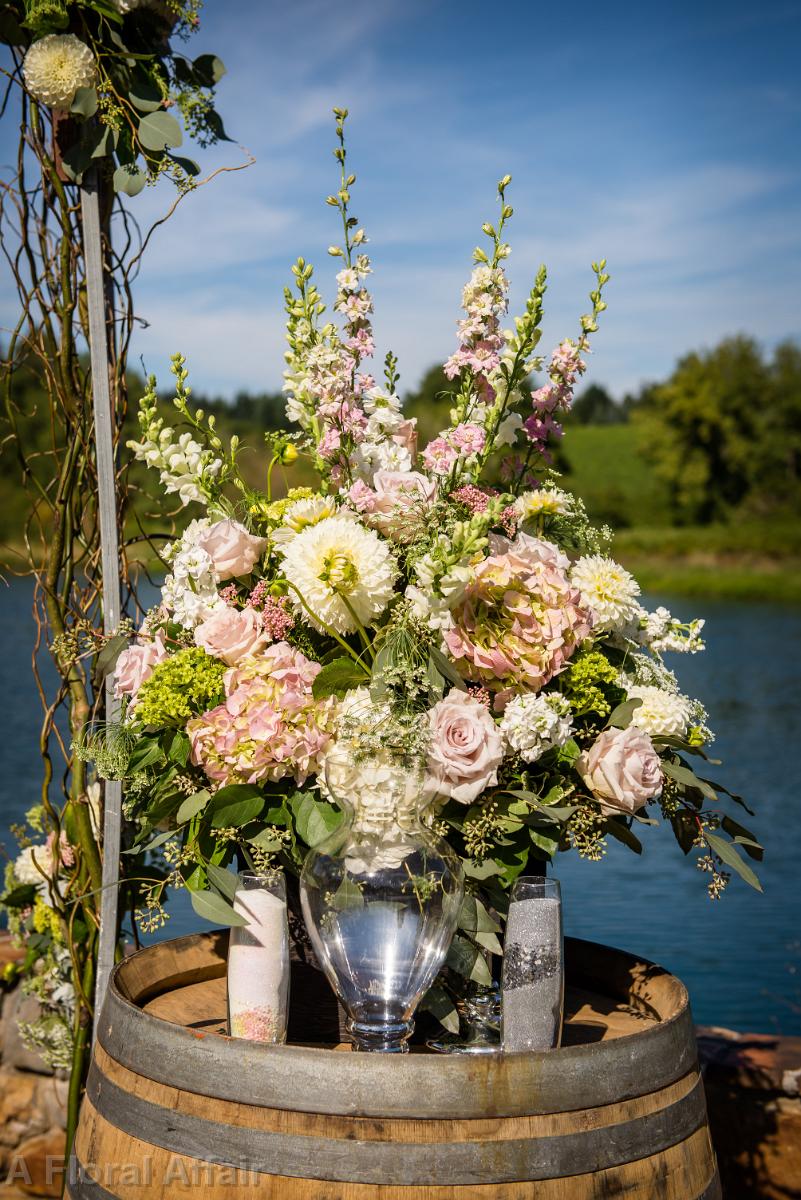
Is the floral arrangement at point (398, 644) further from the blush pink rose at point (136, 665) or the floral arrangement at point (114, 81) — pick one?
the floral arrangement at point (114, 81)

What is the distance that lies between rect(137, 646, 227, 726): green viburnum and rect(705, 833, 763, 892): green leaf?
694 millimetres

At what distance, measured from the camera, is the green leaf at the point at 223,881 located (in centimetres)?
143

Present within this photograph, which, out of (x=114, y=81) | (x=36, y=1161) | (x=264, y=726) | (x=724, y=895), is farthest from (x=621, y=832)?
(x=724, y=895)

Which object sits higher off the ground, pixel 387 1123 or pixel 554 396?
pixel 554 396

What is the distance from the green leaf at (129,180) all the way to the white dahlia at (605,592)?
106 centimetres

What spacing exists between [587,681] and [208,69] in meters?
1.42

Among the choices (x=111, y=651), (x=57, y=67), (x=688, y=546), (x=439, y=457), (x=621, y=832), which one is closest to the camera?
(x=621, y=832)

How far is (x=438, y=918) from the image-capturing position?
130 cm

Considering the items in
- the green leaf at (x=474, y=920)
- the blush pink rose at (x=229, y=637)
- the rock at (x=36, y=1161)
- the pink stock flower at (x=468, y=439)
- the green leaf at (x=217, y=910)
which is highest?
the pink stock flower at (x=468, y=439)

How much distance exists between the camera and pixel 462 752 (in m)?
1.34

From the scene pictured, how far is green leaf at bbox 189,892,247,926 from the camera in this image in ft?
4.56

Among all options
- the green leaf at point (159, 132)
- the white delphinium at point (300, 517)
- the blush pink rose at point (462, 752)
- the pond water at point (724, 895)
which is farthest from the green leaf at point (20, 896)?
the green leaf at point (159, 132)

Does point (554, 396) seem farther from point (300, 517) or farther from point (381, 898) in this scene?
point (381, 898)

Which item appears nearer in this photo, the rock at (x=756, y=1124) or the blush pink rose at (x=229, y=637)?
the blush pink rose at (x=229, y=637)
